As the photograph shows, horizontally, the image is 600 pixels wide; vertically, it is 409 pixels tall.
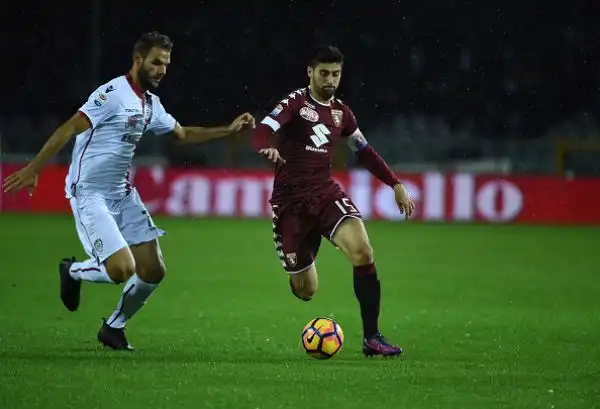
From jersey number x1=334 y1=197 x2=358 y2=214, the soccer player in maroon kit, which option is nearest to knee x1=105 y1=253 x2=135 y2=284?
the soccer player in maroon kit

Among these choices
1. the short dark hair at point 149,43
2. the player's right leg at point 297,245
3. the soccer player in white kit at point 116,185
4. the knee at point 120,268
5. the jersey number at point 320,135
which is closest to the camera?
the knee at point 120,268

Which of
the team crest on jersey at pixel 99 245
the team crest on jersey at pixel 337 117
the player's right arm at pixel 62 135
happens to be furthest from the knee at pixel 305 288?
the player's right arm at pixel 62 135

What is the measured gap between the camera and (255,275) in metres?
15.5

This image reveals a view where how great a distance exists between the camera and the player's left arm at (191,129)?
29.1ft

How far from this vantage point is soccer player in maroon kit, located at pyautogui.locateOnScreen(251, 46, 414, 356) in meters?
8.52

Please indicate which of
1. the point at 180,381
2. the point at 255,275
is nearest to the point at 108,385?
the point at 180,381

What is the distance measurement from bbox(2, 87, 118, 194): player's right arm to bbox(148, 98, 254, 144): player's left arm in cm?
55

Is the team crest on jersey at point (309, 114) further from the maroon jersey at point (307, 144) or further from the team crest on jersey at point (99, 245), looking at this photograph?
the team crest on jersey at point (99, 245)

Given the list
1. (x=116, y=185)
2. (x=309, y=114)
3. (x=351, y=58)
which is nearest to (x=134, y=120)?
(x=116, y=185)

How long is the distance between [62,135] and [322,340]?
219 cm

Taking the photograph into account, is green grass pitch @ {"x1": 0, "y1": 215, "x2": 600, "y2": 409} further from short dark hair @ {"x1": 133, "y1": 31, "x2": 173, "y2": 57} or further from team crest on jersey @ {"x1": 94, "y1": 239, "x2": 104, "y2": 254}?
short dark hair @ {"x1": 133, "y1": 31, "x2": 173, "y2": 57}

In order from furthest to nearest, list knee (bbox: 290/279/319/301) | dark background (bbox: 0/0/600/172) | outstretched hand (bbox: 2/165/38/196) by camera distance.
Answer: dark background (bbox: 0/0/600/172)
knee (bbox: 290/279/319/301)
outstretched hand (bbox: 2/165/38/196)

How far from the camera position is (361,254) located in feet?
27.8

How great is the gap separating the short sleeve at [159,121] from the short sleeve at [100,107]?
449mm
